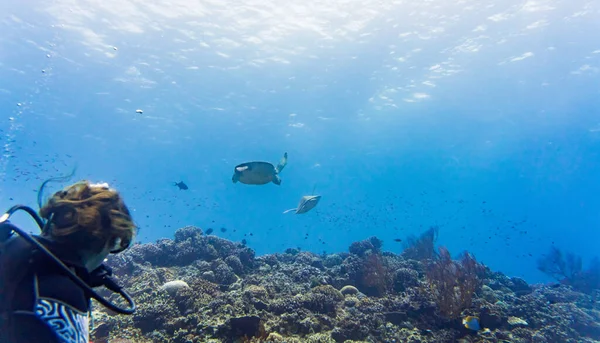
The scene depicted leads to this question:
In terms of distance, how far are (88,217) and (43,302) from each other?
2.10 feet

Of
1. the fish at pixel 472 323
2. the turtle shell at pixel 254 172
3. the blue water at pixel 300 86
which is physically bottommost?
the fish at pixel 472 323

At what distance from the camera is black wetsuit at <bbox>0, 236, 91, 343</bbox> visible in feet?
5.94

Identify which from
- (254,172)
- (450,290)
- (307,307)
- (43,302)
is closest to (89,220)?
(43,302)

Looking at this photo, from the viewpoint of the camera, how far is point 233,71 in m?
28.4

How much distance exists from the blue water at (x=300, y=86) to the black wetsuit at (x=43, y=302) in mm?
1280

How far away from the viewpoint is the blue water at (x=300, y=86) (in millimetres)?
21453

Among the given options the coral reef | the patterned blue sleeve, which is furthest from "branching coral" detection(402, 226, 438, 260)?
the patterned blue sleeve

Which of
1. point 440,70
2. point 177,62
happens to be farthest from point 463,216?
point 177,62

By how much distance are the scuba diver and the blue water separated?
0.87 metres

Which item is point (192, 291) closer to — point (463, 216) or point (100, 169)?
point (100, 169)

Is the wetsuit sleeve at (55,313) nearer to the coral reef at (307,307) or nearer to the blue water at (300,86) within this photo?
the blue water at (300,86)

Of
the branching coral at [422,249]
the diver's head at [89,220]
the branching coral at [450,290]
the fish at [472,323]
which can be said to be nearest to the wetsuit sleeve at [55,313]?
the diver's head at [89,220]

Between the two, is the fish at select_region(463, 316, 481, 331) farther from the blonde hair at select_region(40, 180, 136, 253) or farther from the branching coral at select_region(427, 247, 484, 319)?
the blonde hair at select_region(40, 180, 136, 253)

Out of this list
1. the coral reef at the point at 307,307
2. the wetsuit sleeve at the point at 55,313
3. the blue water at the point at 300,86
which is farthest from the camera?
the blue water at the point at 300,86
